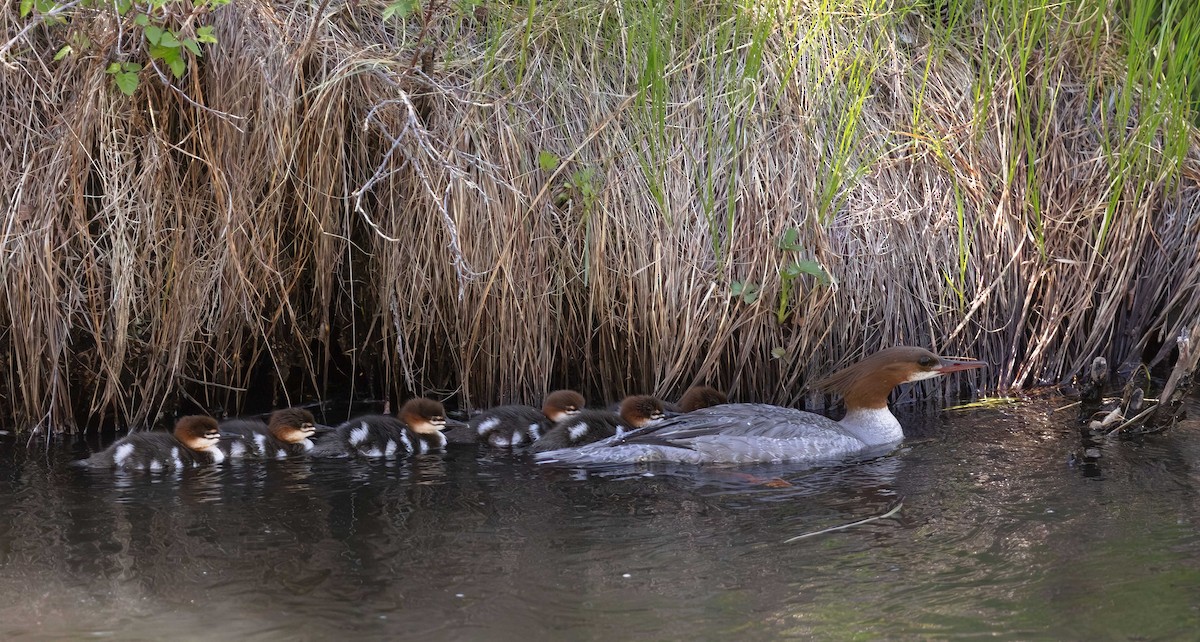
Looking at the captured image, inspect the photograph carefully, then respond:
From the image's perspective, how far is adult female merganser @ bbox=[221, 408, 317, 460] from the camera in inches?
217

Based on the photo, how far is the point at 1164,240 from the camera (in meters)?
6.56

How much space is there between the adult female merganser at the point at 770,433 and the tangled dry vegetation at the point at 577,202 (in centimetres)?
39

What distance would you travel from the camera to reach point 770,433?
18.2 feet

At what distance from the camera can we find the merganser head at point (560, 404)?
19.4 ft

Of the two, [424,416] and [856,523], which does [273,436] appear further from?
[856,523]

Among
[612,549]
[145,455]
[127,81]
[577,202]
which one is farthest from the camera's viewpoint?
[577,202]

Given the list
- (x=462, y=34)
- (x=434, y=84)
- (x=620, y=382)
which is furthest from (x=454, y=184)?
(x=620, y=382)

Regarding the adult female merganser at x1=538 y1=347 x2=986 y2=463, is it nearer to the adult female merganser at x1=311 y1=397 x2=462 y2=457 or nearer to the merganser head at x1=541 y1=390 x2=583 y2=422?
the merganser head at x1=541 y1=390 x2=583 y2=422

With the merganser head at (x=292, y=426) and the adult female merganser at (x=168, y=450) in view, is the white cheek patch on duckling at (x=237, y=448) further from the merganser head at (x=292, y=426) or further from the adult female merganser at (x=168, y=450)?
the merganser head at (x=292, y=426)

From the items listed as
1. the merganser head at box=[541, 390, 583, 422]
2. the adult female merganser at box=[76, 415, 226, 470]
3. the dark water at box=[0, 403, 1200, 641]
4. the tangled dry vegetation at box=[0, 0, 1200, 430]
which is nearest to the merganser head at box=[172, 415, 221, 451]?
the adult female merganser at box=[76, 415, 226, 470]

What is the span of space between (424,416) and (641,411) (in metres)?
0.96

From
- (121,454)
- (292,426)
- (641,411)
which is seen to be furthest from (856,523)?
(121,454)

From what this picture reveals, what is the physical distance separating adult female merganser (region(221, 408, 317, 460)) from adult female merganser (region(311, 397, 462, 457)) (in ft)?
0.26

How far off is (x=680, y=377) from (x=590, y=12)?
1.78 metres
